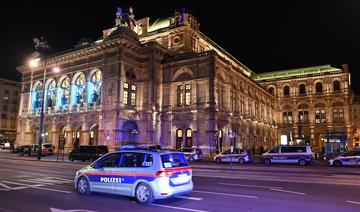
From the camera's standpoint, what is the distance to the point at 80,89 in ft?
159

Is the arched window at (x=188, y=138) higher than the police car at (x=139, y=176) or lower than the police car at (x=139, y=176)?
higher

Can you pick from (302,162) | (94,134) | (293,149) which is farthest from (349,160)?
(94,134)

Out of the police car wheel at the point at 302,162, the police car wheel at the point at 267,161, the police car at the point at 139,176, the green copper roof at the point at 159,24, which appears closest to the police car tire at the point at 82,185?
the police car at the point at 139,176

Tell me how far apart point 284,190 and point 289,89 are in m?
71.0

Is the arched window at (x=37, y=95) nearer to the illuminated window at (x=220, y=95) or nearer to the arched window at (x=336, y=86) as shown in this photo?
the illuminated window at (x=220, y=95)

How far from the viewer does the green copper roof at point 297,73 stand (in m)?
77.7

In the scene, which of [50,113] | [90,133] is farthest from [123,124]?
[50,113]

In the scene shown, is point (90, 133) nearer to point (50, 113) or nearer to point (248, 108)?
point (50, 113)

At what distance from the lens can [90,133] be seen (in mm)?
46406

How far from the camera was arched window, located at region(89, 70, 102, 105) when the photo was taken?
45.9 meters

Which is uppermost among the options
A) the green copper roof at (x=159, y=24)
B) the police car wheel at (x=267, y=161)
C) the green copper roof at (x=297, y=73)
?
the green copper roof at (x=159, y=24)

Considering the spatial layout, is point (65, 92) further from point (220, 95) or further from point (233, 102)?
point (233, 102)

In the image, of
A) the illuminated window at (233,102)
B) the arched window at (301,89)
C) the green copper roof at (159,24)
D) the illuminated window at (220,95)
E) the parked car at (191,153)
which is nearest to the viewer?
the parked car at (191,153)

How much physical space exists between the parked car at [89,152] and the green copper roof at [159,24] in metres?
33.7
